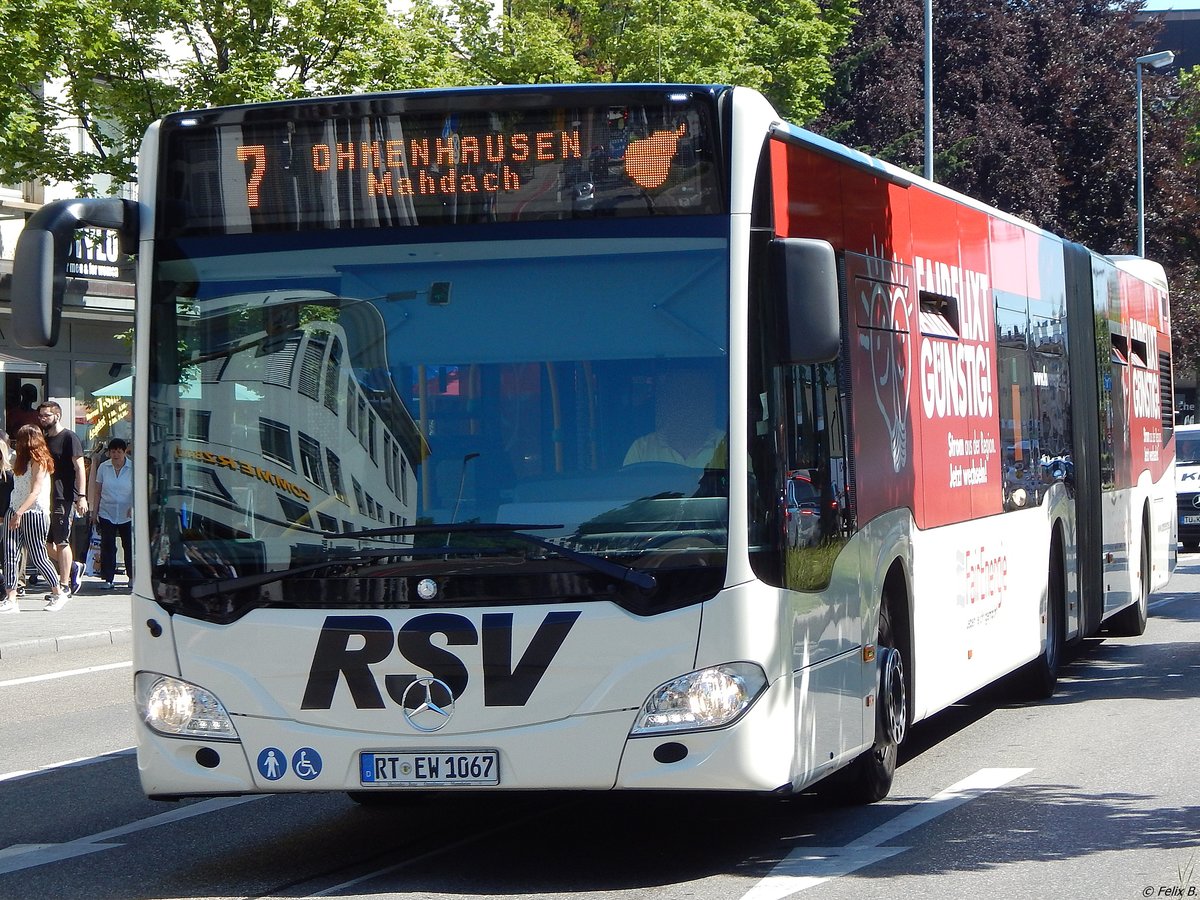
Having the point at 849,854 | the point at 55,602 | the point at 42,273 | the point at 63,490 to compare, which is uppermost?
the point at 42,273

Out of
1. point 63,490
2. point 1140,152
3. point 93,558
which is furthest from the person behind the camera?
point 1140,152

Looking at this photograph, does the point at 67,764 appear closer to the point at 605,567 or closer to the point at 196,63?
the point at 605,567

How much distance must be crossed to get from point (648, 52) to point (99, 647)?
16.2 meters

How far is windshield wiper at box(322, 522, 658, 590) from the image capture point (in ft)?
21.3

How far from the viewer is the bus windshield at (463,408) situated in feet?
21.5

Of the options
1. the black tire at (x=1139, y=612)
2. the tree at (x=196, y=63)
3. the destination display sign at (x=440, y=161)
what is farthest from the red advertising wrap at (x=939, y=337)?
the tree at (x=196, y=63)

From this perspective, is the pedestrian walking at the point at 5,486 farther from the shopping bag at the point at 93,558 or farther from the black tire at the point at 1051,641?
the black tire at the point at 1051,641

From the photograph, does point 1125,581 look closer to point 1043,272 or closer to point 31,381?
point 1043,272

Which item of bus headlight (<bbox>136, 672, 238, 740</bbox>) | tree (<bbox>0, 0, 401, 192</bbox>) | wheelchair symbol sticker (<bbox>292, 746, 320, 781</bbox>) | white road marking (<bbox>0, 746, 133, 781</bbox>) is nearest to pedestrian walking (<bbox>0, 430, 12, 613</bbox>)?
tree (<bbox>0, 0, 401, 192</bbox>)

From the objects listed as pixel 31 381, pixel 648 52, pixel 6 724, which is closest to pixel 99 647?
pixel 6 724

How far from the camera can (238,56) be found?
76.0 ft

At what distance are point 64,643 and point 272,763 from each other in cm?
1057

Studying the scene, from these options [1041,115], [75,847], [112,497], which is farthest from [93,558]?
[1041,115]

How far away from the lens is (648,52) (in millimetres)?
30125
